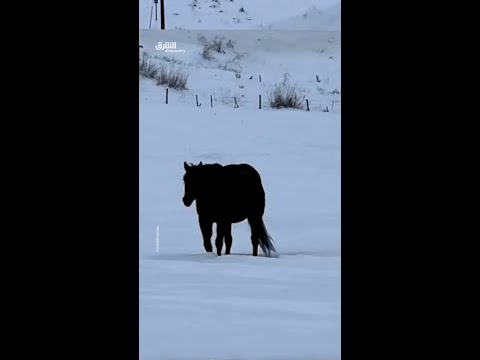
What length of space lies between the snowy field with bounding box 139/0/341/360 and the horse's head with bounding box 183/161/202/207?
26 millimetres

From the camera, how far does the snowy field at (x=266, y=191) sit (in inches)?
148

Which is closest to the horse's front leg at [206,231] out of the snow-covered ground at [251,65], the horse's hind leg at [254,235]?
the horse's hind leg at [254,235]

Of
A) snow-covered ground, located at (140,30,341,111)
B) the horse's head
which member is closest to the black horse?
the horse's head

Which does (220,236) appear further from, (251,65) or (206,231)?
(251,65)

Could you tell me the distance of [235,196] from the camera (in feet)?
14.2

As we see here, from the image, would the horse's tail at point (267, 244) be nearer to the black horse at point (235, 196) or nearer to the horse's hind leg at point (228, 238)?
the black horse at point (235, 196)

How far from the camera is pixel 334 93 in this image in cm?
405

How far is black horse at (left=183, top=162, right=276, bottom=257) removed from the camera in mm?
4098
